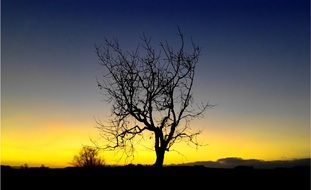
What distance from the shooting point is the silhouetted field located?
55.0ft

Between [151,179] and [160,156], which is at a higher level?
[160,156]

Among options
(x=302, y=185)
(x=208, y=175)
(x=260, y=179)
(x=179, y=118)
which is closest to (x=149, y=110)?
(x=179, y=118)

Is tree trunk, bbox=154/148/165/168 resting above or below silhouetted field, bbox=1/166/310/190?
above

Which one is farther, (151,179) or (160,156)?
(160,156)

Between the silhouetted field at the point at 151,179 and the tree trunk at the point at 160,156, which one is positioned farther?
the tree trunk at the point at 160,156

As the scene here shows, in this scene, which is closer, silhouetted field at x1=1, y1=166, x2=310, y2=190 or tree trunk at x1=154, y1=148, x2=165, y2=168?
silhouetted field at x1=1, y1=166, x2=310, y2=190

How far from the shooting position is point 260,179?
18.9 m

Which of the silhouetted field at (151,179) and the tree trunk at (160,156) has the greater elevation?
the tree trunk at (160,156)

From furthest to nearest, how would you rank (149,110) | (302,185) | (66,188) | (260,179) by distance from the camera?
(149,110) < (260,179) < (302,185) < (66,188)

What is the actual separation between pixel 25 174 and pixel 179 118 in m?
10.3

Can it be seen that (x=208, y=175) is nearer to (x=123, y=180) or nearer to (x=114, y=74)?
(x=123, y=180)

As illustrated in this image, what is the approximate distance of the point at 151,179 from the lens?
1825 cm

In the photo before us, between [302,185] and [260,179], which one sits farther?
[260,179]

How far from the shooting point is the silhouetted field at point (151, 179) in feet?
55.0
